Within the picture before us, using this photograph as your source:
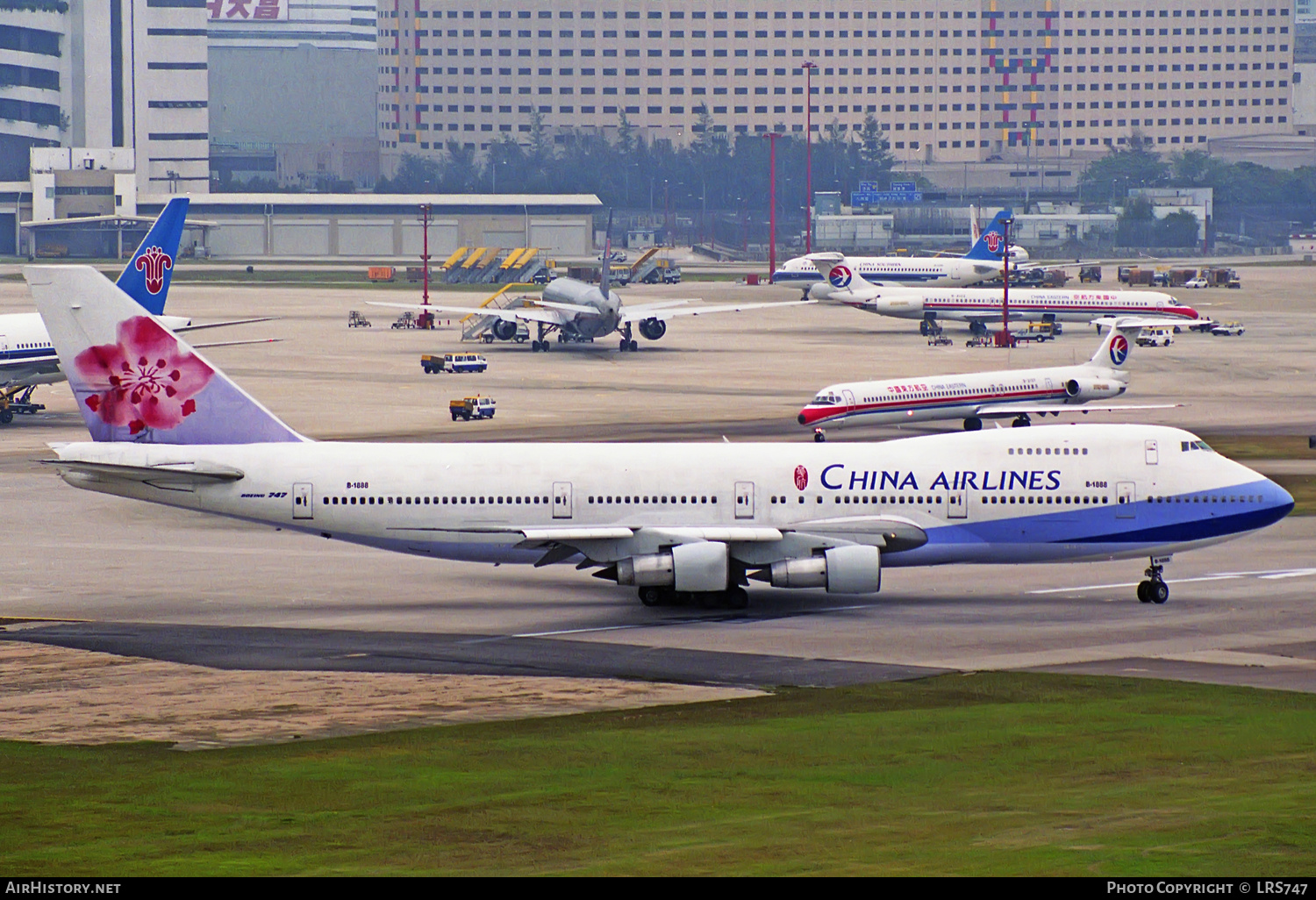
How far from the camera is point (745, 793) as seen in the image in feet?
99.4

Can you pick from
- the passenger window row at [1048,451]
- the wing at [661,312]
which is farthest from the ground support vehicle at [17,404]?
the passenger window row at [1048,451]

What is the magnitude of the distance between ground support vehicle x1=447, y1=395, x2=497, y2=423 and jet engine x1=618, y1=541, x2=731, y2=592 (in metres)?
52.0

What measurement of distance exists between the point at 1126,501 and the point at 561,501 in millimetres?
16108

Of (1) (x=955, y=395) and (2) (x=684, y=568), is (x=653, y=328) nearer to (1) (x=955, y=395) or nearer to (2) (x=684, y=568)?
(1) (x=955, y=395)

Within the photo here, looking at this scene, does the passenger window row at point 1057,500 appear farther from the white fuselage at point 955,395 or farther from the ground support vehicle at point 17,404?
the ground support vehicle at point 17,404

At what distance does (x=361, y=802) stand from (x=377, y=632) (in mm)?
20406

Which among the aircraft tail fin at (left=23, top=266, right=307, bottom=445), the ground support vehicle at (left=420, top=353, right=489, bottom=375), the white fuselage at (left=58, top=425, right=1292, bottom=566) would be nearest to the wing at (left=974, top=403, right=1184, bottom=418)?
the white fuselage at (left=58, top=425, right=1292, bottom=566)

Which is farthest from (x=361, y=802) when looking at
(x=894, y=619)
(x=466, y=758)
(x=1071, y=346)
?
(x=1071, y=346)

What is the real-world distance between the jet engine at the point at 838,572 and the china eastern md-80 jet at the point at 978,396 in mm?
43660

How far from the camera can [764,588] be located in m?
56.5

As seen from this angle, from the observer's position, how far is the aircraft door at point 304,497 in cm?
5231

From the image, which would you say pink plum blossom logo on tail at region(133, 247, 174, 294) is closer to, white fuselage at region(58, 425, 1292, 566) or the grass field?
white fuselage at region(58, 425, 1292, 566)

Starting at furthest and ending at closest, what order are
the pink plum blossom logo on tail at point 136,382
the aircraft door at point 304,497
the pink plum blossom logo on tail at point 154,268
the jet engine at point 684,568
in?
the pink plum blossom logo on tail at point 154,268
the pink plum blossom logo on tail at point 136,382
the aircraft door at point 304,497
the jet engine at point 684,568
